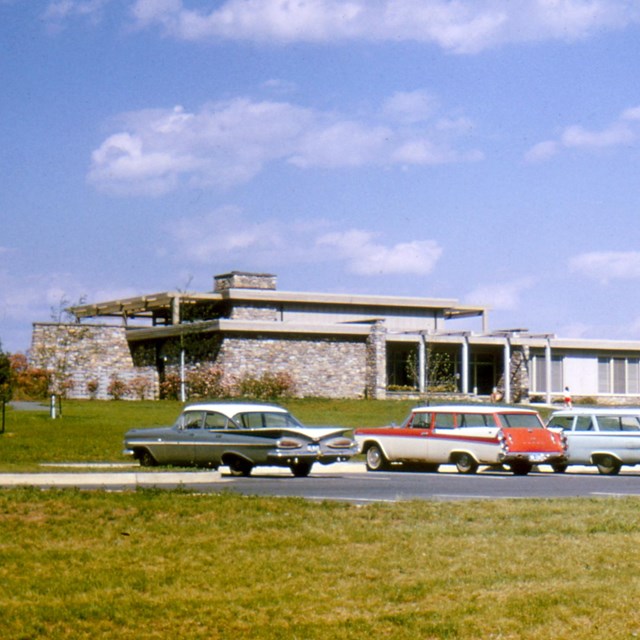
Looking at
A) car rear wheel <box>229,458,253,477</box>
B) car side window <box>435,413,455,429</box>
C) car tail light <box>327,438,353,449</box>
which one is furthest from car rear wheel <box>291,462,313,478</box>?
car side window <box>435,413,455,429</box>

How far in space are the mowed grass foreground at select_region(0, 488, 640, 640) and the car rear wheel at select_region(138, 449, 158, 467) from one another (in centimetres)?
1164

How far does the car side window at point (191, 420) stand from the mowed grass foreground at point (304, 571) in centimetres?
1123

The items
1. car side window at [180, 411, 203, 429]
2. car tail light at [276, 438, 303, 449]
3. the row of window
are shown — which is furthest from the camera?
the row of window

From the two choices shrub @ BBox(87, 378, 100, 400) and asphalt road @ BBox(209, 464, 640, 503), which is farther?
shrub @ BBox(87, 378, 100, 400)

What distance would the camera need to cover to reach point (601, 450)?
92.6ft

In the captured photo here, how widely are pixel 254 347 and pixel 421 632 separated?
159 ft

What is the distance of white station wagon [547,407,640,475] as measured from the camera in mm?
28000

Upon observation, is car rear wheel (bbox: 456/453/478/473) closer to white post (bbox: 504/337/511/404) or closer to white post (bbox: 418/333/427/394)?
white post (bbox: 418/333/427/394)

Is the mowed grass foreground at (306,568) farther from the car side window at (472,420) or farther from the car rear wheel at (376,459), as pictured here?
the car rear wheel at (376,459)

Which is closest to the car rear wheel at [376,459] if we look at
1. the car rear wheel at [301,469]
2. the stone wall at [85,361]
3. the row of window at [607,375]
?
the car rear wheel at [301,469]

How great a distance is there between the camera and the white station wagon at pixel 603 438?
91.9 ft

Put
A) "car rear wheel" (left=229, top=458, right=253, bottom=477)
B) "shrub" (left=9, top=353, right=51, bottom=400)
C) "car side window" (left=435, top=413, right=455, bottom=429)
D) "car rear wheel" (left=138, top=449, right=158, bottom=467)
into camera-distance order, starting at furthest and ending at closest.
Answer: "shrub" (left=9, top=353, right=51, bottom=400) < "car side window" (left=435, top=413, right=455, bottom=429) < "car rear wheel" (left=138, top=449, right=158, bottom=467) < "car rear wheel" (left=229, top=458, right=253, bottom=477)

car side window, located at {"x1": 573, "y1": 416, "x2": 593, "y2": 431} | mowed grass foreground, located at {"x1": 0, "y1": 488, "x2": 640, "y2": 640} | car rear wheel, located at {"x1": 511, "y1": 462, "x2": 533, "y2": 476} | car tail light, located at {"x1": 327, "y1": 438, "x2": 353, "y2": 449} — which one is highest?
car side window, located at {"x1": 573, "y1": 416, "x2": 593, "y2": 431}

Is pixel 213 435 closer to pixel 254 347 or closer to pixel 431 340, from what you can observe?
pixel 254 347
